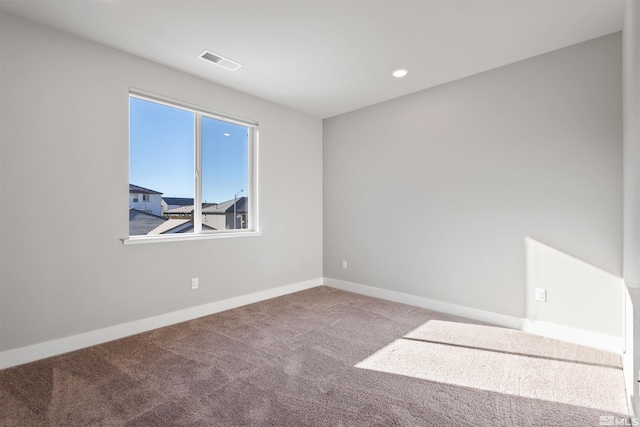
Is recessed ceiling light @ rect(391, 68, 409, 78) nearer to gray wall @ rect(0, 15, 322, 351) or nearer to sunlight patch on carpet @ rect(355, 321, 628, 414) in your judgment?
gray wall @ rect(0, 15, 322, 351)

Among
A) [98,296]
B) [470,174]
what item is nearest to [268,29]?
[470,174]

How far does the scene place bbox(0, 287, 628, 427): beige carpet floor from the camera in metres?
1.71

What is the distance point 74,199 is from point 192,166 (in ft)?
3.72

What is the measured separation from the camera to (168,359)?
236 centimetres

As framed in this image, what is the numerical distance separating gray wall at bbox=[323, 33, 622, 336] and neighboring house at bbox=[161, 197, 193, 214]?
2.19m

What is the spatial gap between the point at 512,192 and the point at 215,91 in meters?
Answer: 3.40

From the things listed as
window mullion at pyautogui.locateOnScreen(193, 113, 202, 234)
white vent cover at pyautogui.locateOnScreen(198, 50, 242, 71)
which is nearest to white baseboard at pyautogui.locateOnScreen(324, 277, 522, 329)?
window mullion at pyautogui.locateOnScreen(193, 113, 202, 234)

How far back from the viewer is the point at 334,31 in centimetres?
244

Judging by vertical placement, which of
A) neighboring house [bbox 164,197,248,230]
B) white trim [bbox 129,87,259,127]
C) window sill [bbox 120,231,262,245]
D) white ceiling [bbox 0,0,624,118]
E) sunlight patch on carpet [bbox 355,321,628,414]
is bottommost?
sunlight patch on carpet [bbox 355,321,628,414]

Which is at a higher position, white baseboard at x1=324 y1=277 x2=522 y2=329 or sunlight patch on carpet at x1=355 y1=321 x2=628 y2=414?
white baseboard at x1=324 y1=277 x2=522 y2=329

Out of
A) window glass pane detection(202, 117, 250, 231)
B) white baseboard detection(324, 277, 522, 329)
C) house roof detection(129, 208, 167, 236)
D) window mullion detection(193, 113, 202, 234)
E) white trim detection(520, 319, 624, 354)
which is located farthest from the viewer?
window glass pane detection(202, 117, 250, 231)

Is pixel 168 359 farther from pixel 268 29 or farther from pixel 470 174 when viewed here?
pixel 470 174

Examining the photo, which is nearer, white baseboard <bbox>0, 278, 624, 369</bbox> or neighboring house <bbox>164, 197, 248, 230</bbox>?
white baseboard <bbox>0, 278, 624, 369</bbox>
